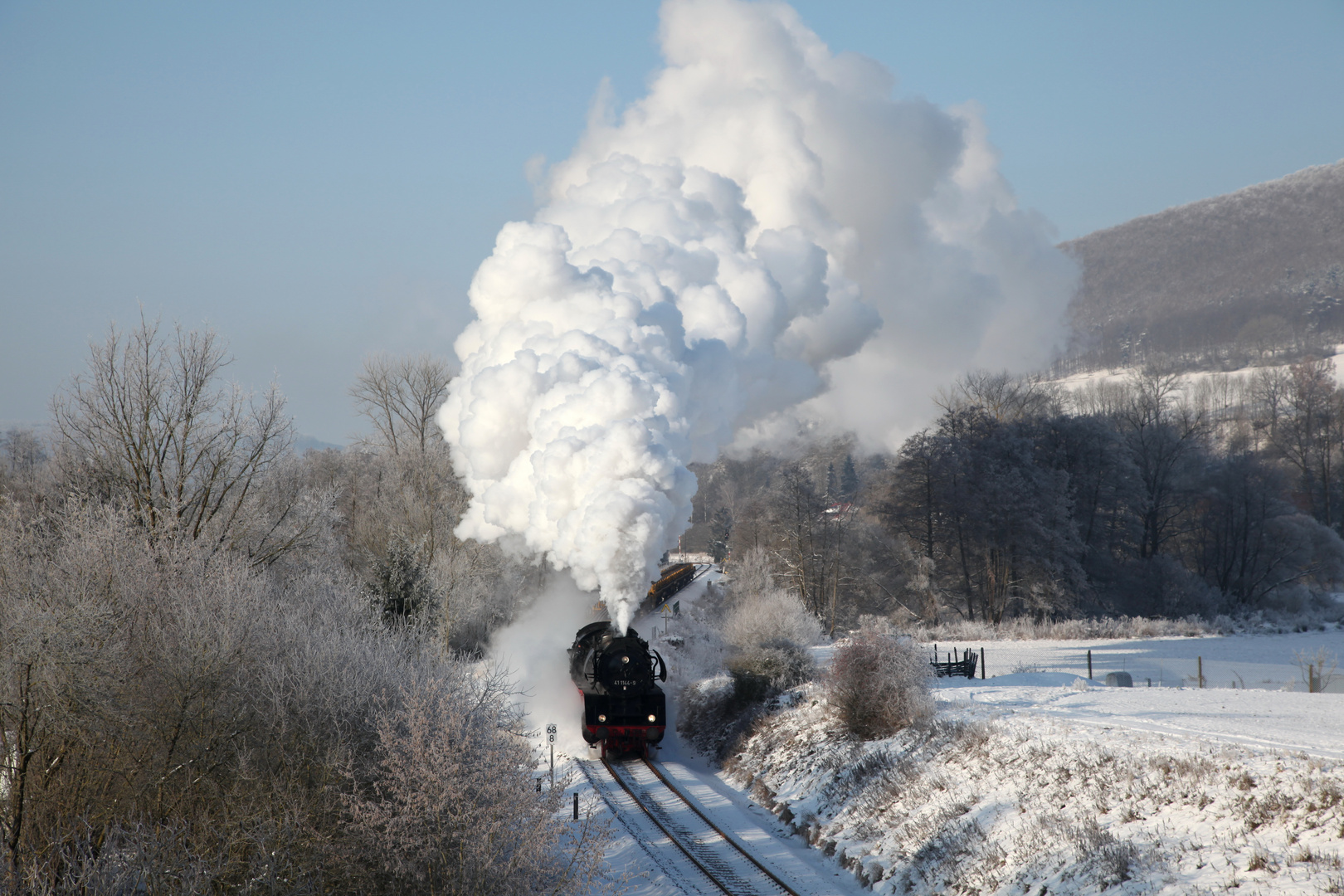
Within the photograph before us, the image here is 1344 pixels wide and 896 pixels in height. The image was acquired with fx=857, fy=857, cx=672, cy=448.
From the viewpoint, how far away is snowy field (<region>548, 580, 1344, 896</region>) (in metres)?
9.87

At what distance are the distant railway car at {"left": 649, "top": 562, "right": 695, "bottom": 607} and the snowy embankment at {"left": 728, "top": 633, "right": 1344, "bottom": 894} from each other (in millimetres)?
21533

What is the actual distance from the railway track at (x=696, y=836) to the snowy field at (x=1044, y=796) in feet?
1.48

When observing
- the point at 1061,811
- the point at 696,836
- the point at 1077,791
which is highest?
the point at 1077,791

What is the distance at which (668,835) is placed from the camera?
1568 centimetres

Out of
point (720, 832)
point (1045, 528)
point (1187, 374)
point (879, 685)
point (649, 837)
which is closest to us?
point (649, 837)

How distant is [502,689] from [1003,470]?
→ 33.0 metres

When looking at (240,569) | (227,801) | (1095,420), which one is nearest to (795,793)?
(227,801)

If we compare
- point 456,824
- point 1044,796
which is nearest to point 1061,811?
point 1044,796

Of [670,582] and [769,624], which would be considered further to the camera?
[670,582]

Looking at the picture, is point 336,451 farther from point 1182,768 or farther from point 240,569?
point 1182,768

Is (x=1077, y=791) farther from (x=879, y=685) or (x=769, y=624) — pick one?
(x=769, y=624)

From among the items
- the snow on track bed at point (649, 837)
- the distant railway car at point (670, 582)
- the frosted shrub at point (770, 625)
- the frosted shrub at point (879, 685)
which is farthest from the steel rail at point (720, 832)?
the distant railway car at point (670, 582)

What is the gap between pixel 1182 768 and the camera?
1154 cm

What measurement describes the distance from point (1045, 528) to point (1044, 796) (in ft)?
99.3
